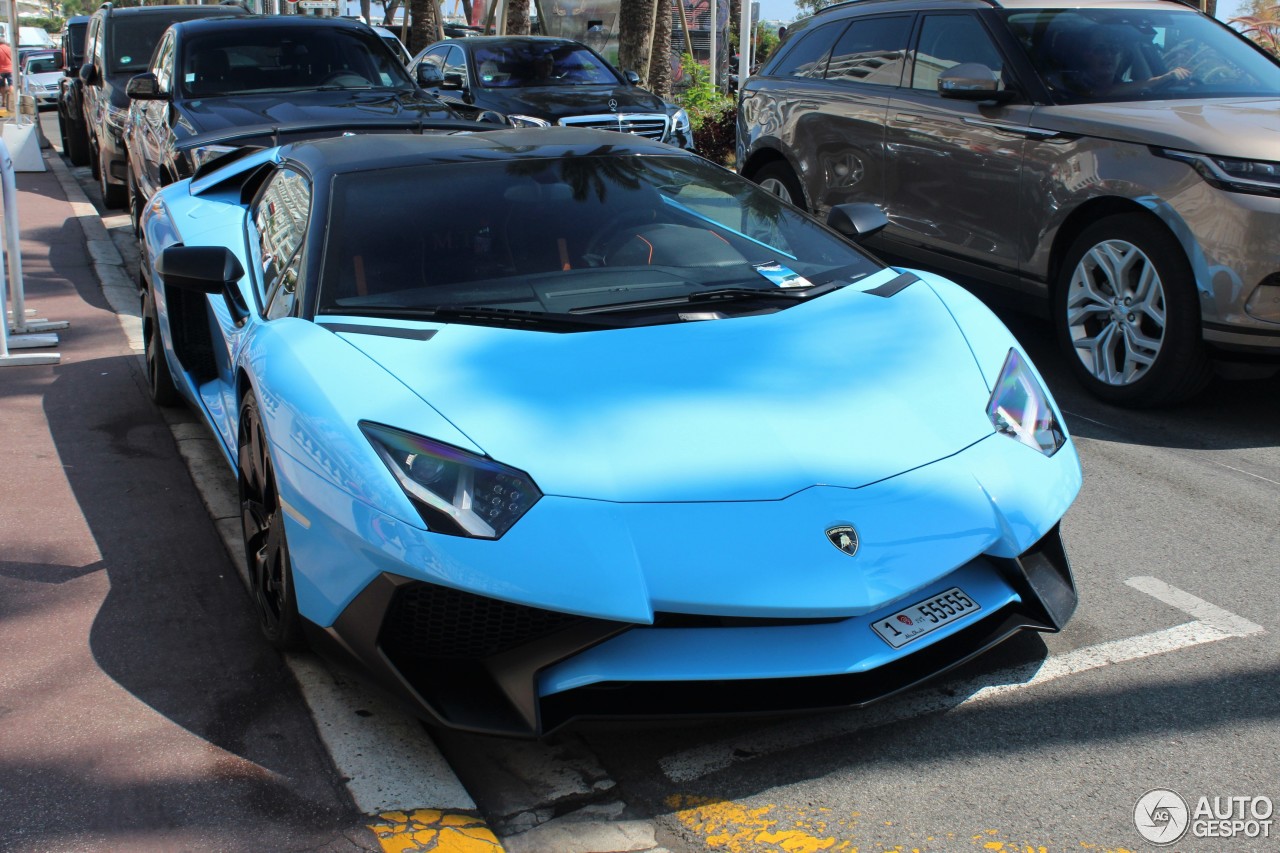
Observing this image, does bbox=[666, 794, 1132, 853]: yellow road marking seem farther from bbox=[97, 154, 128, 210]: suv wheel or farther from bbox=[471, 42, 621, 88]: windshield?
bbox=[97, 154, 128, 210]: suv wheel

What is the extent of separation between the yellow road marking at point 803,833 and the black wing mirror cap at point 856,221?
2.30 meters

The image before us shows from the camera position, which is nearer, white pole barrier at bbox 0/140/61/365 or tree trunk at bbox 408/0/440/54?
white pole barrier at bbox 0/140/61/365

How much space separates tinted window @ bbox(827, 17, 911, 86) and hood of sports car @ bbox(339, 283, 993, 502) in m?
4.05

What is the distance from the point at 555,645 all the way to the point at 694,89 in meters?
15.7

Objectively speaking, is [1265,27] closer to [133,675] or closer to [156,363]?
[156,363]

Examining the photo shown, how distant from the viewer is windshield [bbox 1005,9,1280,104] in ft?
20.0

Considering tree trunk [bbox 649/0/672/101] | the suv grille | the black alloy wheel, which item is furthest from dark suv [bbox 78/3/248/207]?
tree trunk [bbox 649/0/672/101]

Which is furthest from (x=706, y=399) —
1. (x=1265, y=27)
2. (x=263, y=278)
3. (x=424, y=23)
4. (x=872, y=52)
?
(x=424, y=23)

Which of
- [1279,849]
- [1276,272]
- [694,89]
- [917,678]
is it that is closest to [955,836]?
[917,678]

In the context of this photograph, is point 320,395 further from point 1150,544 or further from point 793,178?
point 793,178

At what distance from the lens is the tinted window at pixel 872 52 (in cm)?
721

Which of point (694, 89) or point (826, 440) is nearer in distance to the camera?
point (826, 440)

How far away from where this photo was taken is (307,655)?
348cm

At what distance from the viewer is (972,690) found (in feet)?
10.6
